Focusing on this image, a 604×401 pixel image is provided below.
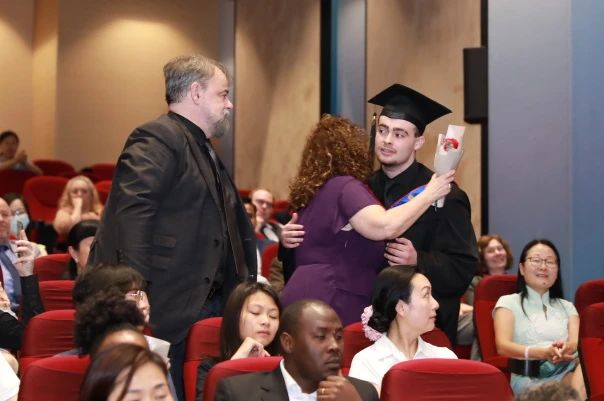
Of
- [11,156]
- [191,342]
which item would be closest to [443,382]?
[191,342]

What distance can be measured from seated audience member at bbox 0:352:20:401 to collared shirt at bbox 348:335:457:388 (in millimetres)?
1163

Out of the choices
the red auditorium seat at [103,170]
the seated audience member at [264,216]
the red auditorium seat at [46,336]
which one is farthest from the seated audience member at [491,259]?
the red auditorium seat at [103,170]

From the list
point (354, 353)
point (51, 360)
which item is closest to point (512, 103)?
point (354, 353)

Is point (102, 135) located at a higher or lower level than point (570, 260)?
higher

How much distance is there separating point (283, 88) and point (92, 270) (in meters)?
8.34

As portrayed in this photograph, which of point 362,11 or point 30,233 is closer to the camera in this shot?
point 30,233

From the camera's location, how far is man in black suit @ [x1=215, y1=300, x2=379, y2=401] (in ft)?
9.99

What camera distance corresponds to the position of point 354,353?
3.98 m

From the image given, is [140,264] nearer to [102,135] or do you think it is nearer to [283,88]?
[283,88]

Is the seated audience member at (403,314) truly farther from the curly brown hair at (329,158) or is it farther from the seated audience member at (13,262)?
the seated audience member at (13,262)

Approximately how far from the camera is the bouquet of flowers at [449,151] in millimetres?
3805

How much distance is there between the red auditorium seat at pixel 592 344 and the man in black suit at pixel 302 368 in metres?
1.84

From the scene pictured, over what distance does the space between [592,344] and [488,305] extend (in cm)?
112

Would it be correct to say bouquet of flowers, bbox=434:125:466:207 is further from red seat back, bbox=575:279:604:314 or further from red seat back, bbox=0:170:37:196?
red seat back, bbox=0:170:37:196
